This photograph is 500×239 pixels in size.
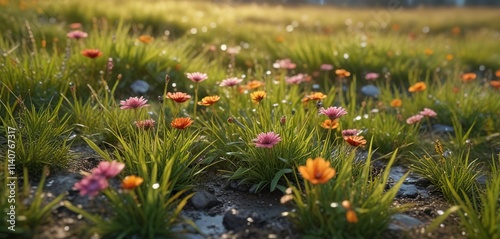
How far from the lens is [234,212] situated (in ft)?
7.83

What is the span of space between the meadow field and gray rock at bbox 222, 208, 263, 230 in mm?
114

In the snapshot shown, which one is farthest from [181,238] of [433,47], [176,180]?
[433,47]

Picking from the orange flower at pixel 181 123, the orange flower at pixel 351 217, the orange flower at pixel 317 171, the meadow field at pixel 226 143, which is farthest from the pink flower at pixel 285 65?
the orange flower at pixel 351 217

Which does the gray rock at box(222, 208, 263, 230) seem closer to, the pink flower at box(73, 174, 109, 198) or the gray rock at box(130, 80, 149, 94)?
the pink flower at box(73, 174, 109, 198)

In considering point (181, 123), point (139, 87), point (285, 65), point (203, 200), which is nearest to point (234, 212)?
point (203, 200)

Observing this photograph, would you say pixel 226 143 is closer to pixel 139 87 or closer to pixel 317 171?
pixel 317 171

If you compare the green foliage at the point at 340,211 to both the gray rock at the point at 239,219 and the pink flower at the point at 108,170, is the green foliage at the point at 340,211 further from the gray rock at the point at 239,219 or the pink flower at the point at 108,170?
the pink flower at the point at 108,170

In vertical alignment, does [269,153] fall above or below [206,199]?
above

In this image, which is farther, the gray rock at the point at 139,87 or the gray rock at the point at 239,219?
the gray rock at the point at 139,87

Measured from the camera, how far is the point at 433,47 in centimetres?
685

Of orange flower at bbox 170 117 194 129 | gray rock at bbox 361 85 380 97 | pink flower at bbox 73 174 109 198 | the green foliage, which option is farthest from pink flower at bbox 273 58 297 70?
pink flower at bbox 73 174 109 198

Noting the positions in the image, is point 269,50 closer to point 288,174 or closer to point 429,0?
point 288,174

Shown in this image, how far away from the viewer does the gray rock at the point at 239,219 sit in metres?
2.31

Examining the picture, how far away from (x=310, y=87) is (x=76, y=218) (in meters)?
2.87
